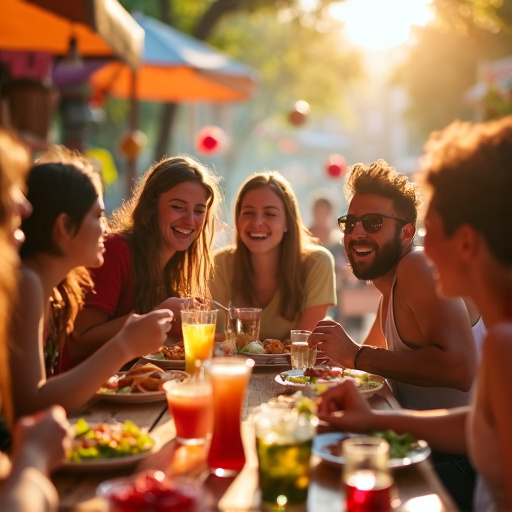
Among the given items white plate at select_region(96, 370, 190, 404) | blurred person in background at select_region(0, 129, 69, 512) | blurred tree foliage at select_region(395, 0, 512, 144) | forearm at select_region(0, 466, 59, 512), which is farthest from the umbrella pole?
blurred tree foliage at select_region(395, 0, 512, 144)

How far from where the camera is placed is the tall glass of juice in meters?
2.13

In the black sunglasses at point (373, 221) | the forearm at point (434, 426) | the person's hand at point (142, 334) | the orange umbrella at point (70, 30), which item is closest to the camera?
the forearm at point (434, 426)

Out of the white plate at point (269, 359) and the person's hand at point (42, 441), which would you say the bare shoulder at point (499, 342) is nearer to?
the person's hand at point (42, 441)

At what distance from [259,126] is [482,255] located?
45.8 meters

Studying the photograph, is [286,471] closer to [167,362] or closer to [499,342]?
[499,342]

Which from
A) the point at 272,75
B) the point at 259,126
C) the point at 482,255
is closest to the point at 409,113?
the point at 272,75

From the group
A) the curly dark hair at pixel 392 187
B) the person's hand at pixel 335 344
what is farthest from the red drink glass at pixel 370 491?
the curly dark hair at pixel 392 187

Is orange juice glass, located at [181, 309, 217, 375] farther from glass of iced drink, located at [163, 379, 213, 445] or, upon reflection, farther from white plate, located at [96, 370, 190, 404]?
glass of iced drink, located at [163, 379, 213, 445]

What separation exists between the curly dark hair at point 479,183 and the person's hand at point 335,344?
1.48 meters

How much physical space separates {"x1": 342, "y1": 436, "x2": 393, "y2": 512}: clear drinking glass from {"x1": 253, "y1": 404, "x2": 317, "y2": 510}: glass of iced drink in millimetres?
226

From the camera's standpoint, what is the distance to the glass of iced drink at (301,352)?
137 inches

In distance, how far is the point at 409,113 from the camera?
3775 centimetres

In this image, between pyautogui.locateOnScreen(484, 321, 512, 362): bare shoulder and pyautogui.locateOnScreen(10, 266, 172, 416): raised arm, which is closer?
pyautogui.locateOnScreen(484, 321, 512, 362): bare shoulder

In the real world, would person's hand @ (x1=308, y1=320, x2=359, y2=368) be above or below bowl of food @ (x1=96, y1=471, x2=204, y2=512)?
below
